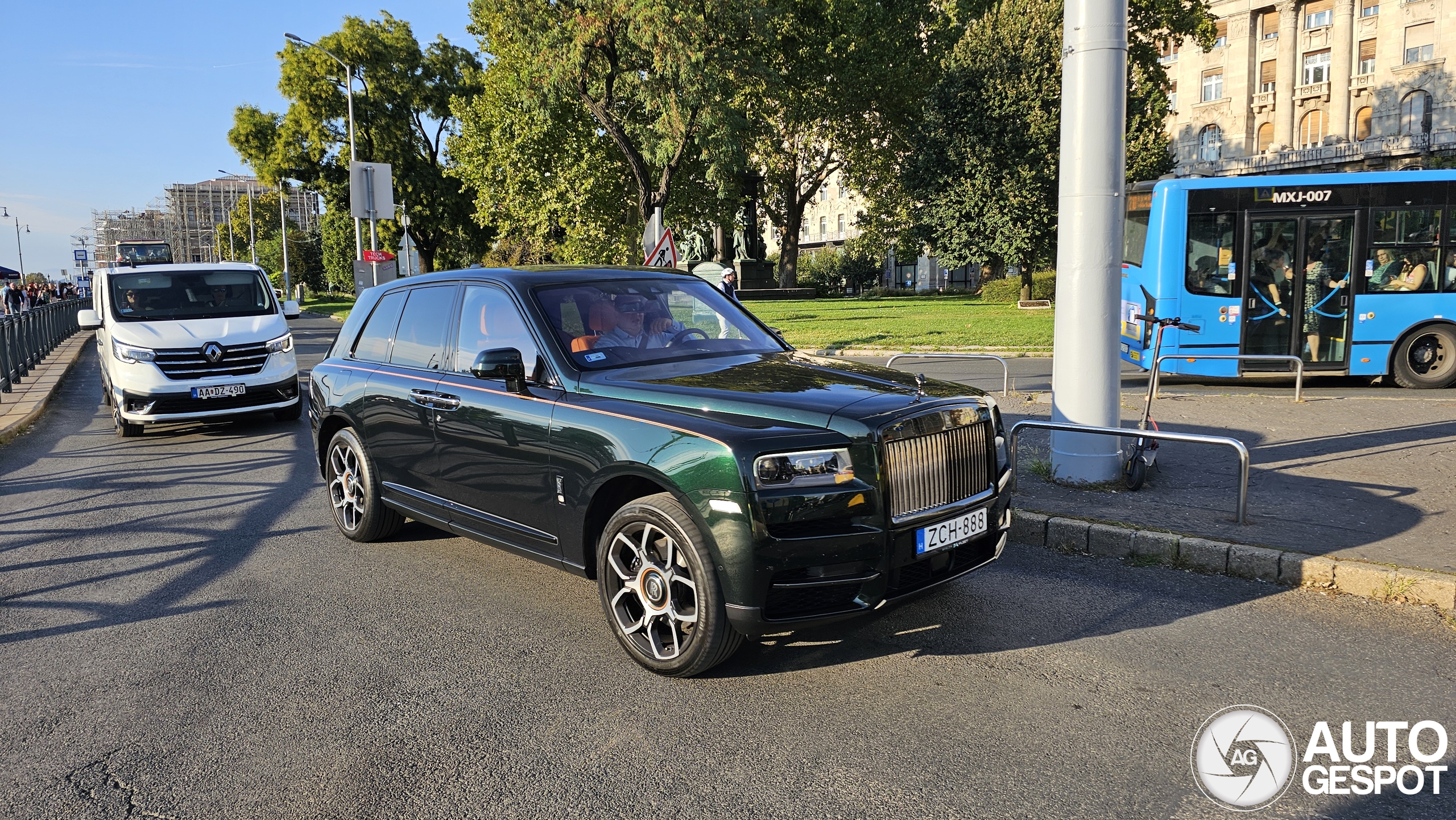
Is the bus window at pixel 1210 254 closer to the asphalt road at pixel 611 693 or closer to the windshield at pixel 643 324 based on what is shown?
the asphalt road at pixel 611 693

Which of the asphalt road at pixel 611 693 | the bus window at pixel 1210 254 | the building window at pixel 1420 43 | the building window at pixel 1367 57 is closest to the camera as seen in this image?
the asphalt road at pixel 611 693

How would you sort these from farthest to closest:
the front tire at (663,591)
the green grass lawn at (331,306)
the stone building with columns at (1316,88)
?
1. the stone building with columns at (1316,88)
2. the green grass lawn at (331,306)
3. the front tire at (663,591)

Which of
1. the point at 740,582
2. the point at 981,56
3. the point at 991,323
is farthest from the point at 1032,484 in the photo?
the point at 981,56

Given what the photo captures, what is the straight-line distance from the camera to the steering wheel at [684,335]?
5277mm

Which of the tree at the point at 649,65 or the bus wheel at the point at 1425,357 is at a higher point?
the tree at the point at 649,65

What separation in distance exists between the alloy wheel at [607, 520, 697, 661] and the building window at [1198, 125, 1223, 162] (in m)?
72.2

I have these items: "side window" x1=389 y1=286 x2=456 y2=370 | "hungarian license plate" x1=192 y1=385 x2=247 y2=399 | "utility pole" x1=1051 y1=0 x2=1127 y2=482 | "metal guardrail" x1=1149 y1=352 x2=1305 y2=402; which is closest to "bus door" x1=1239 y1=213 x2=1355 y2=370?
"metal guardrail" x1=1149 y1=352 x2=1305 y2=402

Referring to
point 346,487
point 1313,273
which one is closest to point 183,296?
point 346,487

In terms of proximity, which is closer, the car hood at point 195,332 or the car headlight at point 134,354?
the car headlight at point 134,354

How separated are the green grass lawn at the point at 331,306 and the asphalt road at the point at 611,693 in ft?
83.8

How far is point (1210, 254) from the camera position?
14.3 meters

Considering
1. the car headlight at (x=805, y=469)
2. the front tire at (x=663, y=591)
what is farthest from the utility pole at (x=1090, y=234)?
the front tire at (x=663, y=591)

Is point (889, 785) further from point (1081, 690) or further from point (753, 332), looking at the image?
point (753, 332)

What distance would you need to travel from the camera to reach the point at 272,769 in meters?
3.47
